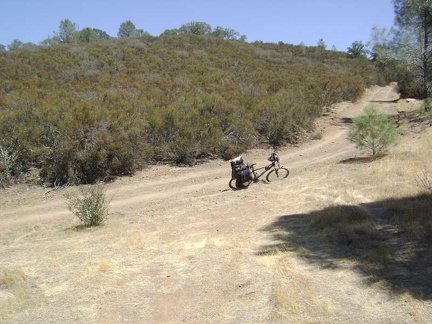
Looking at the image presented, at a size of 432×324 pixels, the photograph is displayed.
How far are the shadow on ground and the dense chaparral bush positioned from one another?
8.36 meters

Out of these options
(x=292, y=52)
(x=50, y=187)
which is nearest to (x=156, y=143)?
(x=50, y=187)

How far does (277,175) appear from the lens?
12.7 meters

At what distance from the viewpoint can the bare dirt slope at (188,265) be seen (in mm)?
4578

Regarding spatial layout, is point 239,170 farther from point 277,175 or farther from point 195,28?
point 195,28

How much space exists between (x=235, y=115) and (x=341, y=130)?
268 inches

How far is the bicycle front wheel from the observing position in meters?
12.7

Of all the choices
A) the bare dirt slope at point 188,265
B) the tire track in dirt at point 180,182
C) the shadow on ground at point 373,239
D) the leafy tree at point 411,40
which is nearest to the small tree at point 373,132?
the tire track in dirt at point 180,182

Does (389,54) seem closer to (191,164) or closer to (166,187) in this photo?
(191,164)

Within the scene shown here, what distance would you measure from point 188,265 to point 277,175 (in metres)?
7.19

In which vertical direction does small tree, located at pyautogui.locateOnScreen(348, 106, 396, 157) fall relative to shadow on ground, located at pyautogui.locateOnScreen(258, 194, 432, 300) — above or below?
above

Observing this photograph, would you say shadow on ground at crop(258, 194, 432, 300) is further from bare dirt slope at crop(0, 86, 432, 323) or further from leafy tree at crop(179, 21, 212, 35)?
leafy tree at crop(179, 21, 212, 35)

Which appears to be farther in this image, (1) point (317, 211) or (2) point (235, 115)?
(2) point (235, 115)

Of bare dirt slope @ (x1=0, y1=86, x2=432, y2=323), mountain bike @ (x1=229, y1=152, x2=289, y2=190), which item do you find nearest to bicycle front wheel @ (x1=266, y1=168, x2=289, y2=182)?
mountain bike @ (x1=229, y1=152, x2=289, y2=190)

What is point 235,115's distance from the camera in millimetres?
18203
